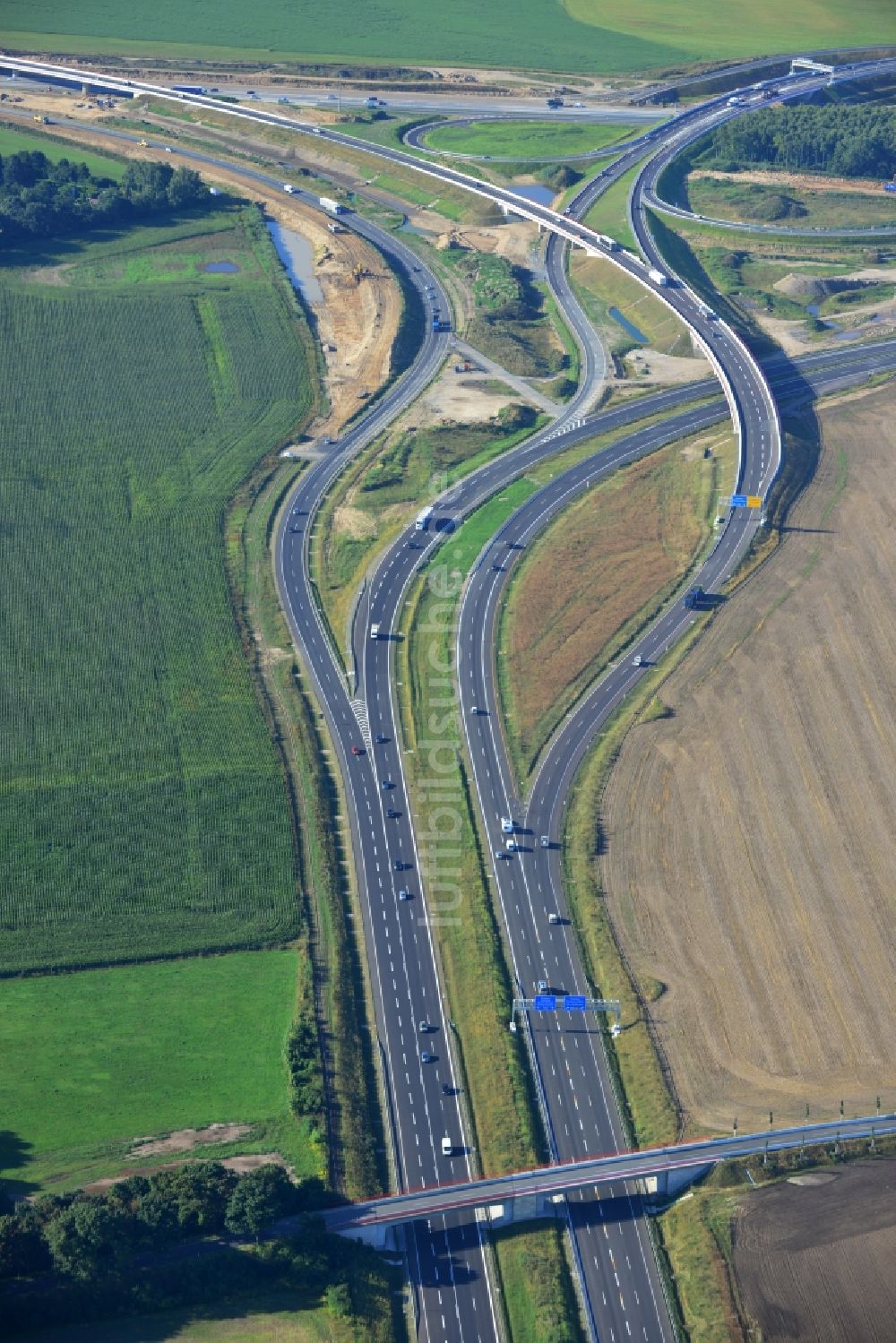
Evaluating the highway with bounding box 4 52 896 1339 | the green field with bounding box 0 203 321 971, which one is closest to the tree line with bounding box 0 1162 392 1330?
the highway with bounding box 4 52 896 1339

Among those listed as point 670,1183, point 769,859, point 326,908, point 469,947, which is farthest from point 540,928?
point 670,1183

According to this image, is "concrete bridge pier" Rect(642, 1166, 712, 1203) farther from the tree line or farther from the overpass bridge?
the tree line

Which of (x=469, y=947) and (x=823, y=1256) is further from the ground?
(x=469, y=947)

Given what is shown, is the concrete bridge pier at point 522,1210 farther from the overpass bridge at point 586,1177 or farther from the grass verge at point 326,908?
the grass verge at point 326,908

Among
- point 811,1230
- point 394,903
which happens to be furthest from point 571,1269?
point 394,903

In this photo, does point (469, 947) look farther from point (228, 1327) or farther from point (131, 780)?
point (228, 1327)

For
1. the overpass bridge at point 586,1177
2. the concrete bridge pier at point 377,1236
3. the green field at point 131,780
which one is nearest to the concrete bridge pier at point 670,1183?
the overpass bridge at point 586,1177
